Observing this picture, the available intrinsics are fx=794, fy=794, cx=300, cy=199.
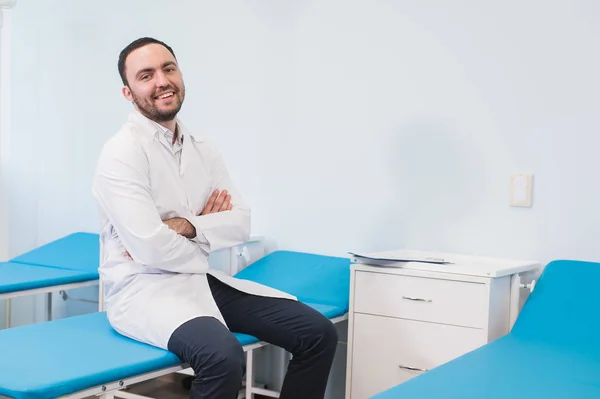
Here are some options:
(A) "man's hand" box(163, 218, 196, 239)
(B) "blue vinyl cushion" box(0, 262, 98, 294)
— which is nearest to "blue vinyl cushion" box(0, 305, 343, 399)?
(A) "man's hand" box(163, 218, 196, 239)

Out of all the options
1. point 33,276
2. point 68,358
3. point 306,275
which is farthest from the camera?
point 33,276

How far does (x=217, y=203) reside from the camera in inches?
108

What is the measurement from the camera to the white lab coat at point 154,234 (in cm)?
243

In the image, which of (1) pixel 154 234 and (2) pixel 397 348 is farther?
(2) pixel 397 348

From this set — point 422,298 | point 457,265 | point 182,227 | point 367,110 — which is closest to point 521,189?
point 457,265

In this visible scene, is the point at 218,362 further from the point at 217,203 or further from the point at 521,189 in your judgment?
the point at 521,189

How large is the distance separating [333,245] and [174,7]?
1446 mm

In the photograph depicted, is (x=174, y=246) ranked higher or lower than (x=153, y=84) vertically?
lower

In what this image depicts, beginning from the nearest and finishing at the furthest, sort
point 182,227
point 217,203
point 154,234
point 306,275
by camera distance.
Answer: point 154,234
point 182,227
point 217,203
point 306,275

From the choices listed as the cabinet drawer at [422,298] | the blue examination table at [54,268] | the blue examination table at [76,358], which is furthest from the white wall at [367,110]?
the blue examination table at [76,358]

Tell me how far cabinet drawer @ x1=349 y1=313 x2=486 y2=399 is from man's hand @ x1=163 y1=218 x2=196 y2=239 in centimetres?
77

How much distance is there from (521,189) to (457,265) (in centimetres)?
45

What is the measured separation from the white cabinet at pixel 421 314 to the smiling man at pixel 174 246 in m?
0.33

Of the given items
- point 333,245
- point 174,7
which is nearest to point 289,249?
point 333,245
